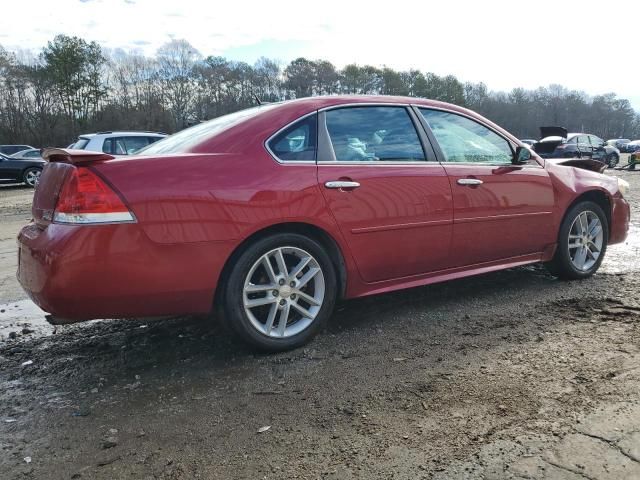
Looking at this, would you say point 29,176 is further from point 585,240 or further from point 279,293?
point 585,240

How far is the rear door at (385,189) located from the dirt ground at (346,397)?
515mm

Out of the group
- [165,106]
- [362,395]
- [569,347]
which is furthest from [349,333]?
[165,106]

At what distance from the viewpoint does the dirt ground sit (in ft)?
6.88

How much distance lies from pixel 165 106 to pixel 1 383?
209 ft

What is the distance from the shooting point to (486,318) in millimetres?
3715

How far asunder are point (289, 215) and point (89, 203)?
1077mm

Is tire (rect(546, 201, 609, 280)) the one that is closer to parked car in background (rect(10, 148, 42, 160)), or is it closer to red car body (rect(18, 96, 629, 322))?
red car body (rect(18, 96, 629, 322))

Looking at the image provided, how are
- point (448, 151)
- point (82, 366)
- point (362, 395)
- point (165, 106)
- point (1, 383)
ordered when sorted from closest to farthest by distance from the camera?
point (362, 395) < point (1, 383) < point (82, 366) < point (448, 151) < point (165, 106)

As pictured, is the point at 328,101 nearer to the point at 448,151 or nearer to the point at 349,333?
the point at 448,151

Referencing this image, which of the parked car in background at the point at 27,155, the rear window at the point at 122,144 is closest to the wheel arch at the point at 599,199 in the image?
the rear window at the point at 122,144

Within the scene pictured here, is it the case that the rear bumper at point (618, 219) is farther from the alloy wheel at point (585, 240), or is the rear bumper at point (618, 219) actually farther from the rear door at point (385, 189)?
the rear door at point (385, 189)

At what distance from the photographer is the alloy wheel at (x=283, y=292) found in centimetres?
308

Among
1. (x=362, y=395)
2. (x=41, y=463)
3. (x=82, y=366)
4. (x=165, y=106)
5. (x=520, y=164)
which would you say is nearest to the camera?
(x=41, y=463)

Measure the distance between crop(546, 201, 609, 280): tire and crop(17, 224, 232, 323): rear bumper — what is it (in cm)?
310
